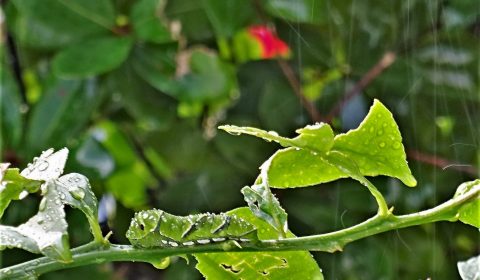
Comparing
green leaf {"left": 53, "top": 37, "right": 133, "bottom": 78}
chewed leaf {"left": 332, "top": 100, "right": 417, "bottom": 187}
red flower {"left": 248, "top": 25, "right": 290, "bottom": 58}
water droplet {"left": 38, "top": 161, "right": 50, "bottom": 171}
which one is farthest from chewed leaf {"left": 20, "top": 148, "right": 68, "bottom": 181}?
red flower {"left": 248, "top": 25, "right": 290, "bottom": 58}

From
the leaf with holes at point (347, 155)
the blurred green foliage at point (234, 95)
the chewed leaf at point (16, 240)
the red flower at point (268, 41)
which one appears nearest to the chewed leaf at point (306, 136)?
the leaf with holes at point (347, 155)

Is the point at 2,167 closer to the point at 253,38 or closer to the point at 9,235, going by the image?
the point at 9,235

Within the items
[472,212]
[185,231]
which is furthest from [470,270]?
[185,231]

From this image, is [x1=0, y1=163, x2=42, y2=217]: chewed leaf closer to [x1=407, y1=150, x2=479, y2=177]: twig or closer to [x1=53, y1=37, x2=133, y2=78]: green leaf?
[x1=53, y1=37, x2=133, y2=78]: green leaf

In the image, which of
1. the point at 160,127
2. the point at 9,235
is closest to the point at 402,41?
the point at 160,127

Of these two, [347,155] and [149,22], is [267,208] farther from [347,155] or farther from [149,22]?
[149,22]

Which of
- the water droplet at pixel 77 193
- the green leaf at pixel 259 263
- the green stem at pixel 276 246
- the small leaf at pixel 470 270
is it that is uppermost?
the water droplet at pixel 77 193

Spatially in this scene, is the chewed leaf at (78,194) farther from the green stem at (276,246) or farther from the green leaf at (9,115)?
the green leaf at (9,115)
